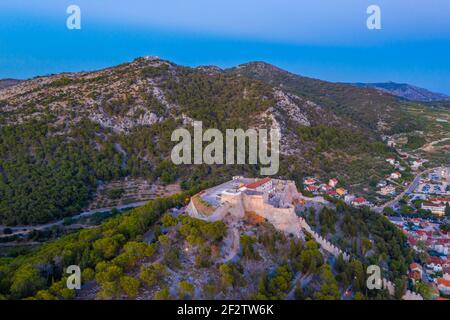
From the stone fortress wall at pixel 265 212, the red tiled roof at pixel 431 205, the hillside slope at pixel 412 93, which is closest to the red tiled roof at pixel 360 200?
the red tiled roof at pixel 431 205

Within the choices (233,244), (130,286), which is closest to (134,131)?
(233,244)

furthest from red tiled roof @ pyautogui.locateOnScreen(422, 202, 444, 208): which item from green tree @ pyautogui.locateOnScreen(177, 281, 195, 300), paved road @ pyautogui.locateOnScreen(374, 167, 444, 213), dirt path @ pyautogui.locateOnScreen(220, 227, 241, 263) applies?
green tree @ pyautogui.locateOnScreen(177, 281, 195, 300)

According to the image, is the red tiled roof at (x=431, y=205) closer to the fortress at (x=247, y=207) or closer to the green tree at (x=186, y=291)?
the fortress at (x=247, y=207)

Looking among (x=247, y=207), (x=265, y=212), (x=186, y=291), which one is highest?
(x=247, y=207)

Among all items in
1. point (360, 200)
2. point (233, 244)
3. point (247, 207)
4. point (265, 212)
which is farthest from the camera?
point (360, 200)

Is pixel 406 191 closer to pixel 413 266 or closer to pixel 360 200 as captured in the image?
pixel 360 200

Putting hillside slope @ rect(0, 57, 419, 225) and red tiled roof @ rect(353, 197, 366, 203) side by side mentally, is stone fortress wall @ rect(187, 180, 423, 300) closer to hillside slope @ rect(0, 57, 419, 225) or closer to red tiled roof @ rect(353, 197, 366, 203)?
hillside slope @ rect(0, 57, 419, 225)

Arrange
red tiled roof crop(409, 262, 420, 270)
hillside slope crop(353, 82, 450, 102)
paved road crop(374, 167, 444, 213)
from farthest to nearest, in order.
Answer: hillside slope crop(353, 82, 450, 102), paved road crop(374, 167, 444, 213), red tiled roof crop(409, 262, 420, 270)

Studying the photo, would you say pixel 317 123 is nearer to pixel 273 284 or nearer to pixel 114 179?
pixel 114 179

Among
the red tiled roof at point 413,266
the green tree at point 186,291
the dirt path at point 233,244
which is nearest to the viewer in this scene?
the green tree at point 186,291

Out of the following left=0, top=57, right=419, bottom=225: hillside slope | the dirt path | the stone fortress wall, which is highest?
left=0, top=57, right=419, bottom=225: hillside slope

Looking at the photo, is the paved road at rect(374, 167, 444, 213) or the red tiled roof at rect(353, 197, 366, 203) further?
the paved road at rect(374, 167, 444, 213)
